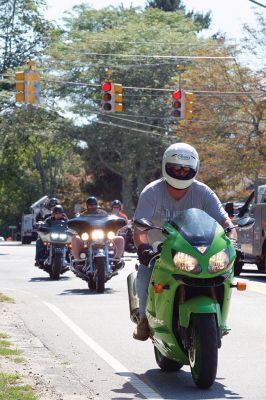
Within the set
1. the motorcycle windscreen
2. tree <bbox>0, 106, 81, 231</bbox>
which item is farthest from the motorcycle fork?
tree <bbox>0, 106, 81, 231</bbox>

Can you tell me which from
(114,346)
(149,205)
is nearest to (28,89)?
(114,346)

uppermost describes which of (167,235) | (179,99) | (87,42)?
(87,42)

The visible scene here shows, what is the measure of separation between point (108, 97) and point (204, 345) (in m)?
26.1

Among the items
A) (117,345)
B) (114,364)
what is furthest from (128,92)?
(114,364)

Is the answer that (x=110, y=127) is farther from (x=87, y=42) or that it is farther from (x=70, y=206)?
(x=70, y=206)

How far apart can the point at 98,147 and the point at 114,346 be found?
180 ft

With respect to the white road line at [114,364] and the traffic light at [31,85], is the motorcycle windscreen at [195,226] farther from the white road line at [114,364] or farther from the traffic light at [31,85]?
the traffic light at [31,85]

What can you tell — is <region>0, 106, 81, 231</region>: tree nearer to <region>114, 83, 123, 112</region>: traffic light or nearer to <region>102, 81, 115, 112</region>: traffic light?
<region>114, 83, 123, 112</region>: traffic light

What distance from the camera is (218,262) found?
28.2ft

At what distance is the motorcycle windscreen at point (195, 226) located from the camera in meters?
8.68

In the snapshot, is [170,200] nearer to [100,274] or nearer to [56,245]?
[100,274]

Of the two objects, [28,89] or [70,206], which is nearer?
[28,89]

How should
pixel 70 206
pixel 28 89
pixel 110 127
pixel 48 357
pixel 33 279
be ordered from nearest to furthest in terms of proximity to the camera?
pixel 48 357 < pixel 33 279 < pixel 28 89 < pixel 110 127 < pixel 70 206

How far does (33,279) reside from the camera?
78.8 feet
